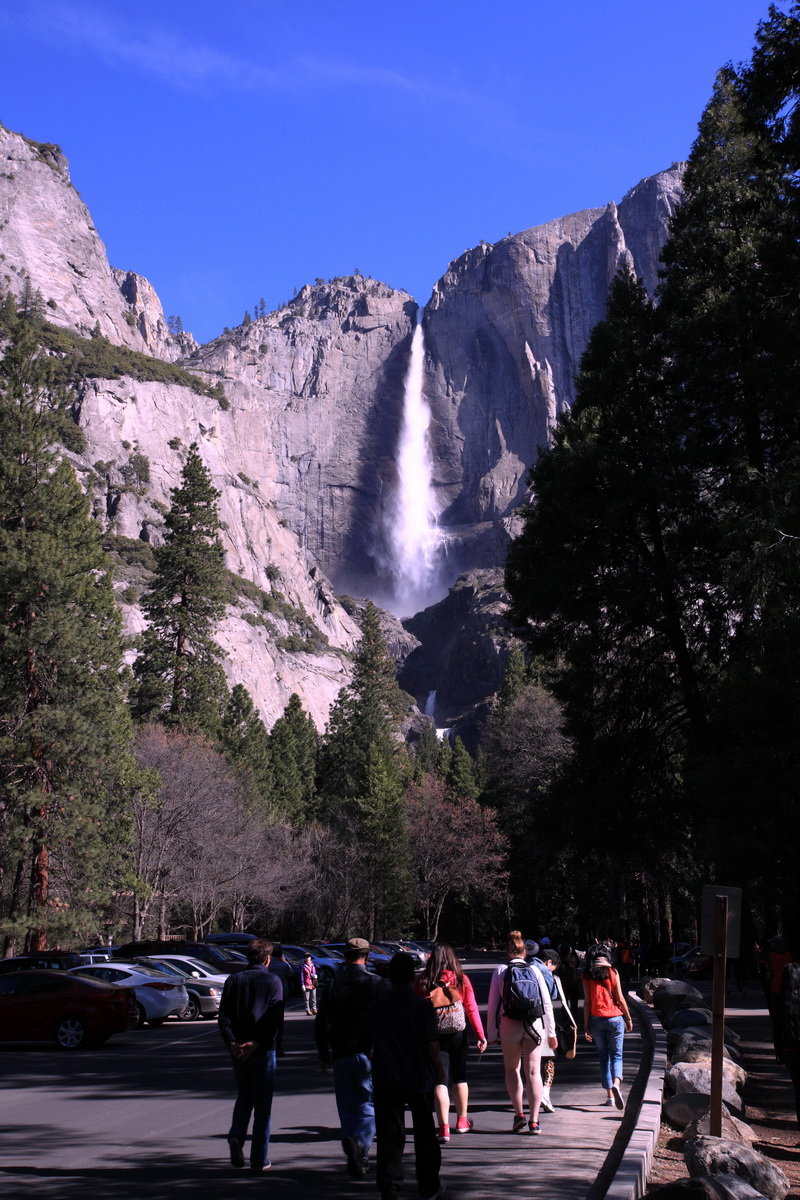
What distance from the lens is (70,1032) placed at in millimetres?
17625

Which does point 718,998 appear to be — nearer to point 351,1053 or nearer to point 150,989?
point 351,1053

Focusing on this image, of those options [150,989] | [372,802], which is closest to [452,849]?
[372,802]

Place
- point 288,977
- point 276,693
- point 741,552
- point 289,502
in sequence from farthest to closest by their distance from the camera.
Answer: point 289,502 → point 276,693 → point 288,977 → point 741,552

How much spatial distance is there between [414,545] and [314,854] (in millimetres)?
133901

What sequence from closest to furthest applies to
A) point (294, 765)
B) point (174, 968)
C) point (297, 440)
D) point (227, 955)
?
point (174, 968)
point (227, 955)
point (294, 765)
point (297, 440)

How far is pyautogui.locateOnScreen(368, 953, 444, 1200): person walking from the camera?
6.79 m

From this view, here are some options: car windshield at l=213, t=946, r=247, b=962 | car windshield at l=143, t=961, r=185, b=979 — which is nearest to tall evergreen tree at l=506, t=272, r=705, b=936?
car windshield at l=143, t=961, r=185, b=979

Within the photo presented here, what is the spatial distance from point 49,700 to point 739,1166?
28.5m

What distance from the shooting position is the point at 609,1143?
9281mm

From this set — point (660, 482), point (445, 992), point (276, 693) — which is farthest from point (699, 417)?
point (276, 693)

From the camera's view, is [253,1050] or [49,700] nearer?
[253,1050]

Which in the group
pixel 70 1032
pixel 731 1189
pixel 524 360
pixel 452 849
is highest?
pixel 524 360

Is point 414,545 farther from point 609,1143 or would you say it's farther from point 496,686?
point 609,1143

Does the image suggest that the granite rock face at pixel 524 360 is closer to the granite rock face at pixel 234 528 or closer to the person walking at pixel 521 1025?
Result: the granite rock face at pixel 234 528
